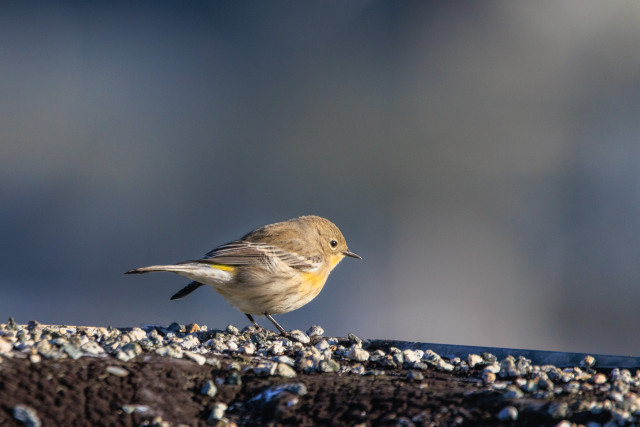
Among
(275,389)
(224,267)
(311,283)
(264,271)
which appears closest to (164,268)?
(224,267)

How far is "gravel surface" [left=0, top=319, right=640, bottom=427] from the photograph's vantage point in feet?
5.82

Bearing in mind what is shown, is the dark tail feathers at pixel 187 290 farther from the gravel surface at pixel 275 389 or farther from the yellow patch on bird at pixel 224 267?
the gravel surface at pixel 275 389

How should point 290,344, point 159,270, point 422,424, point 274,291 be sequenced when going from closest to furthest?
point 422,424 < point 290,344 < point 159,270 < point 274,291

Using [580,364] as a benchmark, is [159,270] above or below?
above

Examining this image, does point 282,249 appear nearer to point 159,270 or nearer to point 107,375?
point 159,270

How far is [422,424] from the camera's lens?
1.77 meters

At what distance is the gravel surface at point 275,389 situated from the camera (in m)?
1.77

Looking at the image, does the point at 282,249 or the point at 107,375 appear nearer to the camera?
the point at 107,375

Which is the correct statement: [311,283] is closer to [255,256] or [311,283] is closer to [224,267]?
[255,256]

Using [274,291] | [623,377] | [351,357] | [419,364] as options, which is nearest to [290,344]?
[351,357]

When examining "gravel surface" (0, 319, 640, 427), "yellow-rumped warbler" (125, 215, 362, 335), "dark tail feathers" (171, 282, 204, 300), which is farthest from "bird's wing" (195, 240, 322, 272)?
"gravel surface" (0, 319, 640, 427)

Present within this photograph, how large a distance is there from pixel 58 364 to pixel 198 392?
43cm

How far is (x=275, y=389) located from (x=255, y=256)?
1.96m

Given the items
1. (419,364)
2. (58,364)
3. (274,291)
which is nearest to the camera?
(58,364)
